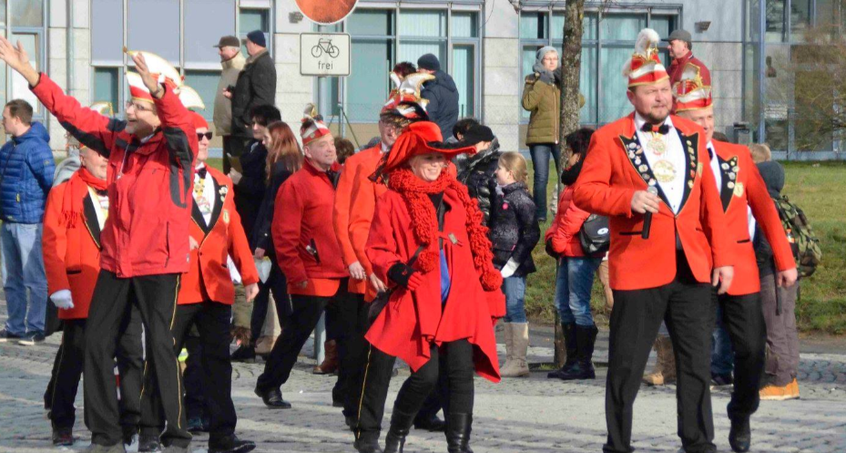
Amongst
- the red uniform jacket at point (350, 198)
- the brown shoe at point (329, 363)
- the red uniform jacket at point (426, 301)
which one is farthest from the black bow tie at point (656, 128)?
the brown shoe at point (329, 363)

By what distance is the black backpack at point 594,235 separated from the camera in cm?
1073

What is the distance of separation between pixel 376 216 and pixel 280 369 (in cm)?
242

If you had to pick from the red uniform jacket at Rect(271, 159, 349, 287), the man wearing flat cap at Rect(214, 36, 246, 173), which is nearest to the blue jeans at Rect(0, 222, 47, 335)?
the man wearing flat cap at Rect(214, 36, 246, 173)

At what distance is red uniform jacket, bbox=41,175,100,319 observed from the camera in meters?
8.10

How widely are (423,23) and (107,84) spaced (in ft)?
23.2

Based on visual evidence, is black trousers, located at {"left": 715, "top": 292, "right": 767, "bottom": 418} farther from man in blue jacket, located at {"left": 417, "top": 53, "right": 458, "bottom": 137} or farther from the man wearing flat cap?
the man wearing flat cap

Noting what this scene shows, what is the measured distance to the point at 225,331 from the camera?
7.93 m

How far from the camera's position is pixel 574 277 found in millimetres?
10938

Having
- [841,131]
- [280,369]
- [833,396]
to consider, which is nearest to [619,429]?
[280,369]

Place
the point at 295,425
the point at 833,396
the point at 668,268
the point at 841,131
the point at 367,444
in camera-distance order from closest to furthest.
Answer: the point at 668,268
the point at 367,444
the point at 295,425
the point at 833,396
the point at 841,131

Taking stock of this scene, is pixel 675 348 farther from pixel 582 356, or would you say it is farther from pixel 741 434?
pixel 582 356

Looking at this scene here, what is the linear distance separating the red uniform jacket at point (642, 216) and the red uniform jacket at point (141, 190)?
6.68 feet

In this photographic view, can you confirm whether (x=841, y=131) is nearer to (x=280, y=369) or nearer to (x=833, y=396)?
(x=833, y=396)

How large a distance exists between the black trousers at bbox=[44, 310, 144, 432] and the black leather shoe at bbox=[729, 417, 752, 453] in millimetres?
3200
